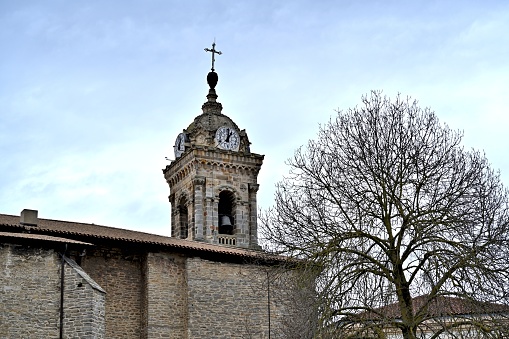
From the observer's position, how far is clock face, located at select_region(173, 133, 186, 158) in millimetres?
39594

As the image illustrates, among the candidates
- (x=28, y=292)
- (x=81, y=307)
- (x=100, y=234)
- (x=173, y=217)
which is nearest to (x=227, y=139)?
(x=173, y=217)

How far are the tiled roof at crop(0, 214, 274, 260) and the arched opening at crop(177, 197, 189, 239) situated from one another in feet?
37.7

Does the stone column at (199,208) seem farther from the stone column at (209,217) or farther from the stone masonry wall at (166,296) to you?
the stone masonry wall at (166,296)

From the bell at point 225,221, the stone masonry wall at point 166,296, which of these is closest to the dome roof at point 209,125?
the bell at point 225,221

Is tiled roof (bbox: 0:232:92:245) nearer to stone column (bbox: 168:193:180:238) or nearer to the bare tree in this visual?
the bare tree

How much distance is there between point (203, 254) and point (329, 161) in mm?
8186

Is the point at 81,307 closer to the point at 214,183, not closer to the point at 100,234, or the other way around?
the point at 100,234

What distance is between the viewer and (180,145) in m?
39.9

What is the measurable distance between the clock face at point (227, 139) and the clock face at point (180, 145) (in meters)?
1.74

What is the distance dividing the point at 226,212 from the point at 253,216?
1662 millimetres

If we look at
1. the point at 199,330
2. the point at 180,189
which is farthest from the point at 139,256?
the point at 180,189

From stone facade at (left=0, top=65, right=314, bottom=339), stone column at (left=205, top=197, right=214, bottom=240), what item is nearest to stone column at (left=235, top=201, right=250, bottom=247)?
stone column at (left=205, top=197, right=214, bottom=240)

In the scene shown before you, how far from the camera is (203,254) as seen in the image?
2520 centimetres

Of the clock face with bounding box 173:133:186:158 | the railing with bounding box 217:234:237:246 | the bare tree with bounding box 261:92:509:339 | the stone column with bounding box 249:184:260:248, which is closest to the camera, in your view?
the bare tree with bounding box 261:92:509:339
